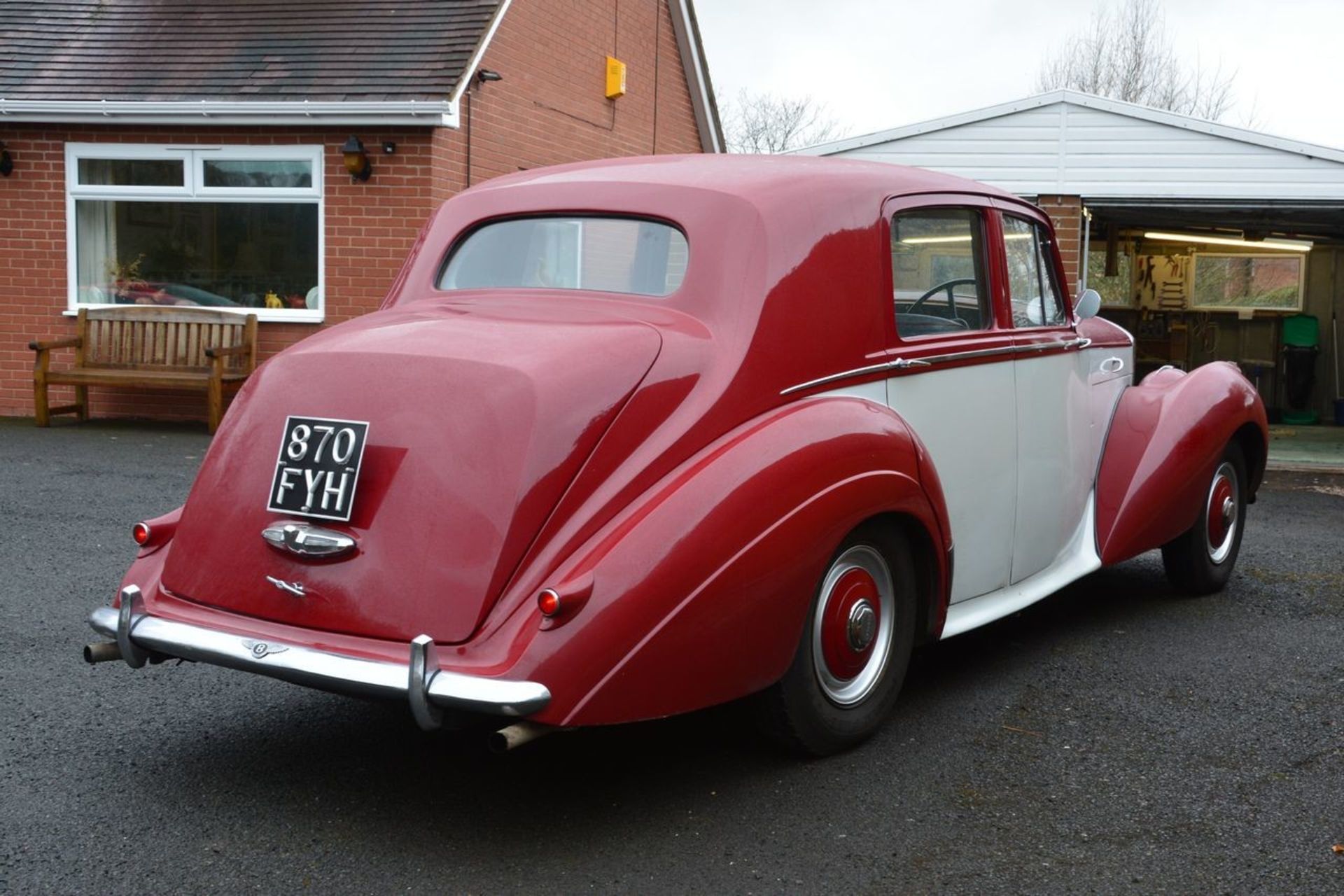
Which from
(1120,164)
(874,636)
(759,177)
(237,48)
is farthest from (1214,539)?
(237,48)

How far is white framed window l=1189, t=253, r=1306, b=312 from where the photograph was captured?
1891cm

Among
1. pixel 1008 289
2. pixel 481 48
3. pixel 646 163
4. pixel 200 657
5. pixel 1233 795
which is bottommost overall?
pixel 1233 795

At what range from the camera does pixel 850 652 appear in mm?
3863

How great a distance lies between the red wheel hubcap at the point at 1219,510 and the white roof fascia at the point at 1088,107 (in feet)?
22.6

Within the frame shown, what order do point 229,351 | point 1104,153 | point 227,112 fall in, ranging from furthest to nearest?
point 1104,153 → point 227,112 → point 229,351

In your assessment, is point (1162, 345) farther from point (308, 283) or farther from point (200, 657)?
point (200, 657)

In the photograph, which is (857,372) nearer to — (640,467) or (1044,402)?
(640,467)

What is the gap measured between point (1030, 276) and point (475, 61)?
8748mm

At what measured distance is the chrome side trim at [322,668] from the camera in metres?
3.02

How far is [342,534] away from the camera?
338cm

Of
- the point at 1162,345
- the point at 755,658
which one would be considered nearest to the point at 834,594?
the point at 755,658

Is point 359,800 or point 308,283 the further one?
point 308,283

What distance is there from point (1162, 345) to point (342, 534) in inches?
673

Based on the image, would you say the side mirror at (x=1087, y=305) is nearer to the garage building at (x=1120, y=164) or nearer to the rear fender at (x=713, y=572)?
the rear fender at (x=713, y=572)
